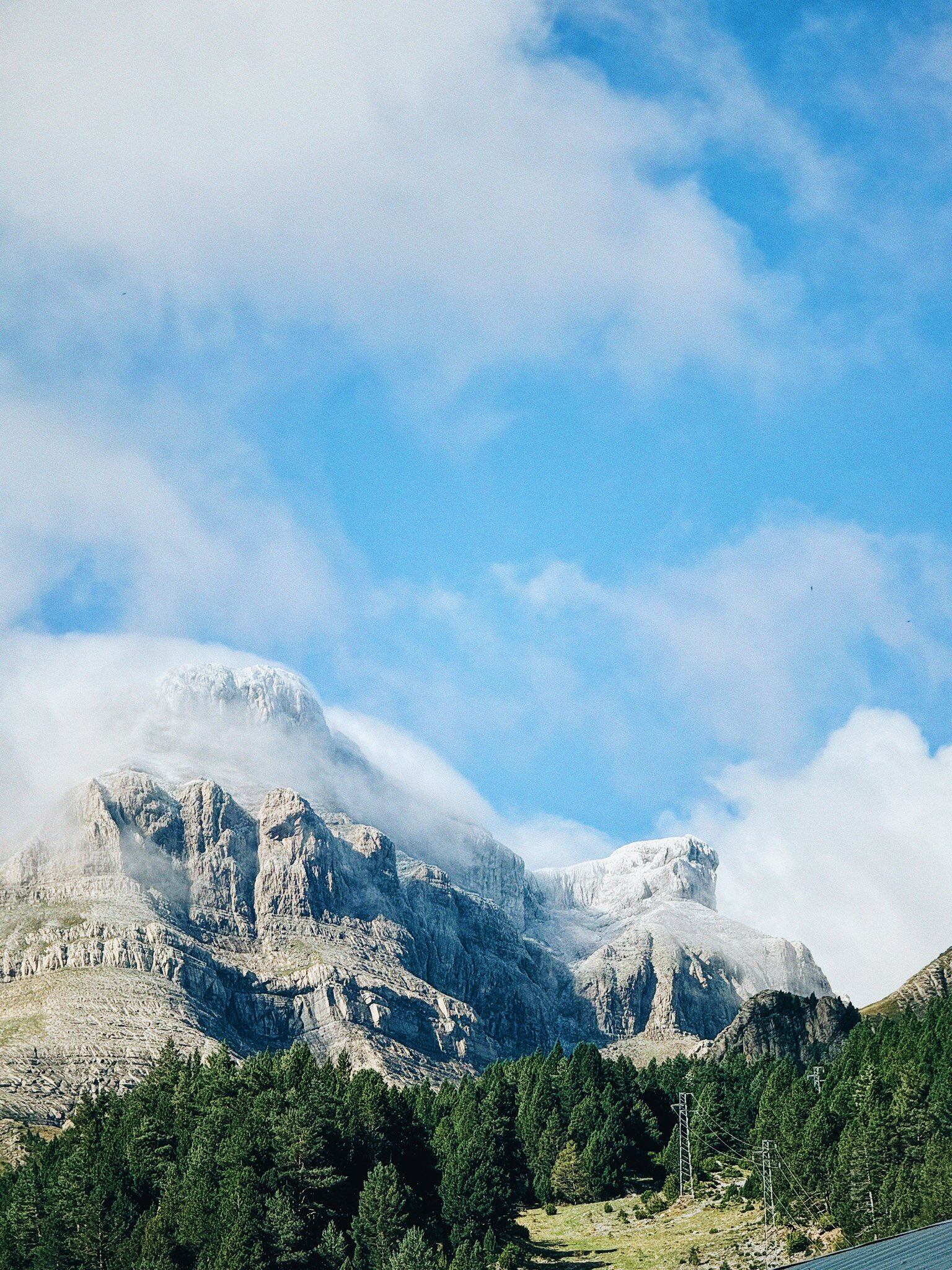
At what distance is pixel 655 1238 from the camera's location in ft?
433

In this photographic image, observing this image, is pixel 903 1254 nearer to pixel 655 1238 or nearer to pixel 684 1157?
pixel 655 1238

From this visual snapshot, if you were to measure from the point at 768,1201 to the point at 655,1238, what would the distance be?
12494 millimetres

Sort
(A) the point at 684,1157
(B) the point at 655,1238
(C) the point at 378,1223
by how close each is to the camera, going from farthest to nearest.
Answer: (A) the point at 684,1157, (B) the point at 655,1238, (C) the point at 378,1223

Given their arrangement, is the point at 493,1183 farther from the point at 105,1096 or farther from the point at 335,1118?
the point at 105,1096

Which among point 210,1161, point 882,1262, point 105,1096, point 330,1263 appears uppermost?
point 105,1096

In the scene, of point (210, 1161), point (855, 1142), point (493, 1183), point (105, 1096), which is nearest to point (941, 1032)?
point (855, 1142)

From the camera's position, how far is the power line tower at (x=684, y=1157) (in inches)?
5866

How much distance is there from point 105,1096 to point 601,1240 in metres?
54.2

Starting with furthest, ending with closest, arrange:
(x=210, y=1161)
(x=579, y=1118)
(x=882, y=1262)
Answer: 1. (x=579, y=1118)
2. (x=210, y=1161)
3. (x=882, y=1262)

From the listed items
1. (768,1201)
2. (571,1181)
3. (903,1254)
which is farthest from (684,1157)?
(903,1254)

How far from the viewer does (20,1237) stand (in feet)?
387

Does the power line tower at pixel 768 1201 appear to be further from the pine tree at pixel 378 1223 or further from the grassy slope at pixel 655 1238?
the pine tree at pixel 378 1223

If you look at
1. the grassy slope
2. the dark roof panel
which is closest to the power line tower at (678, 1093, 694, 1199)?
the grassy slope

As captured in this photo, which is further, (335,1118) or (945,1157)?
(335,1118)
